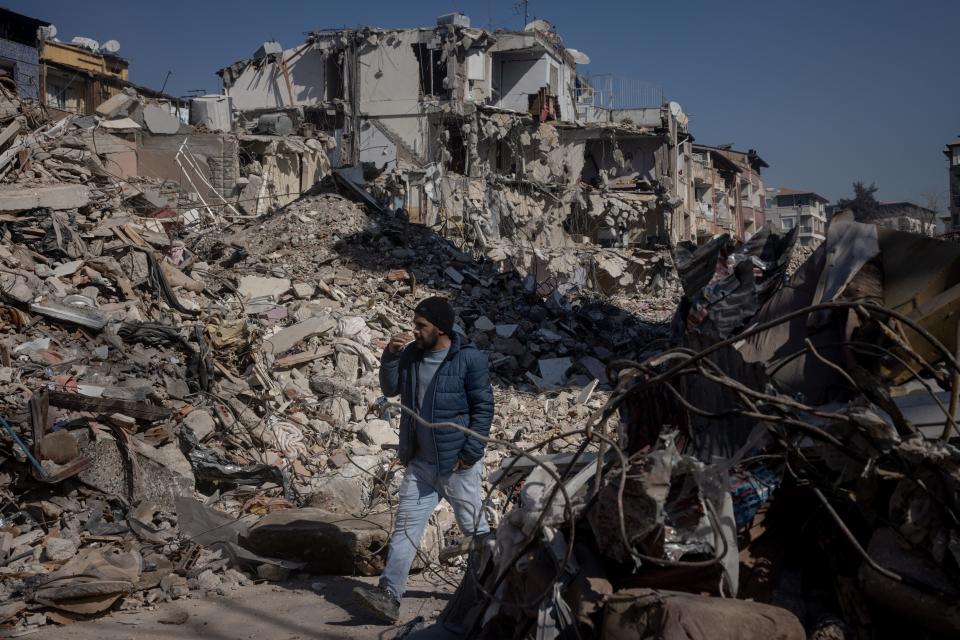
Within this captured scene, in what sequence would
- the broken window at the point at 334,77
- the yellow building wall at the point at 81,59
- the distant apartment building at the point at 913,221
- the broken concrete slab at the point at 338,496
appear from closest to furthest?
the broken concrete slab at the point at 338,496 → the distant apartment building at the point at 913,221 → the yellow building wall at the point at 81,59 → the broken window at the point at 334,77

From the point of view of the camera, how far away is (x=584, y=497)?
314 cm

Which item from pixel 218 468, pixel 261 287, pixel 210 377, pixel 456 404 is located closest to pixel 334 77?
pixel 261 287

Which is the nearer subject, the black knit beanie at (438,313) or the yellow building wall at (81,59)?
the black knit beanie at (438,313)

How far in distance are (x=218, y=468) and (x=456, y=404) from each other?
10.1 feet

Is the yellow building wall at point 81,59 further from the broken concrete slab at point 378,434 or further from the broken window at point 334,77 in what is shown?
the broken concrete slab at point 378,434

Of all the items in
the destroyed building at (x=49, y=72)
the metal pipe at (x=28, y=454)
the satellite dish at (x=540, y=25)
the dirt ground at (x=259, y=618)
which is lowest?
the dirt ground at (x=259, y=618)

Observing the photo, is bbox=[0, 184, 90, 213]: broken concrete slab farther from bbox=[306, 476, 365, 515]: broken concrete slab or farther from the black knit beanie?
the black knit beanie

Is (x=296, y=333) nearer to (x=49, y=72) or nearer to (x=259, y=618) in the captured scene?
(x=259, y=618)

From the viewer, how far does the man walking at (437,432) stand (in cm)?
423

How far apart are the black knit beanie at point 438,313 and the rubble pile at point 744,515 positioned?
0.87 meters

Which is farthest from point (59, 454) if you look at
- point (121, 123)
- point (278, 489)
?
point (121, 123)

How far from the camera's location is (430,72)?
29.8m

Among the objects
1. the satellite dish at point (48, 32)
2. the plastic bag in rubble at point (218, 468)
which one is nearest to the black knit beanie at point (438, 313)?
the plastic bag in rubble at point (218, 468)

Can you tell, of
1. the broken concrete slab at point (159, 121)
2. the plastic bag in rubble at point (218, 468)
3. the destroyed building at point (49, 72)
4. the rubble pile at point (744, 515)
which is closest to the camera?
the rubble pile at point (744, 515)
